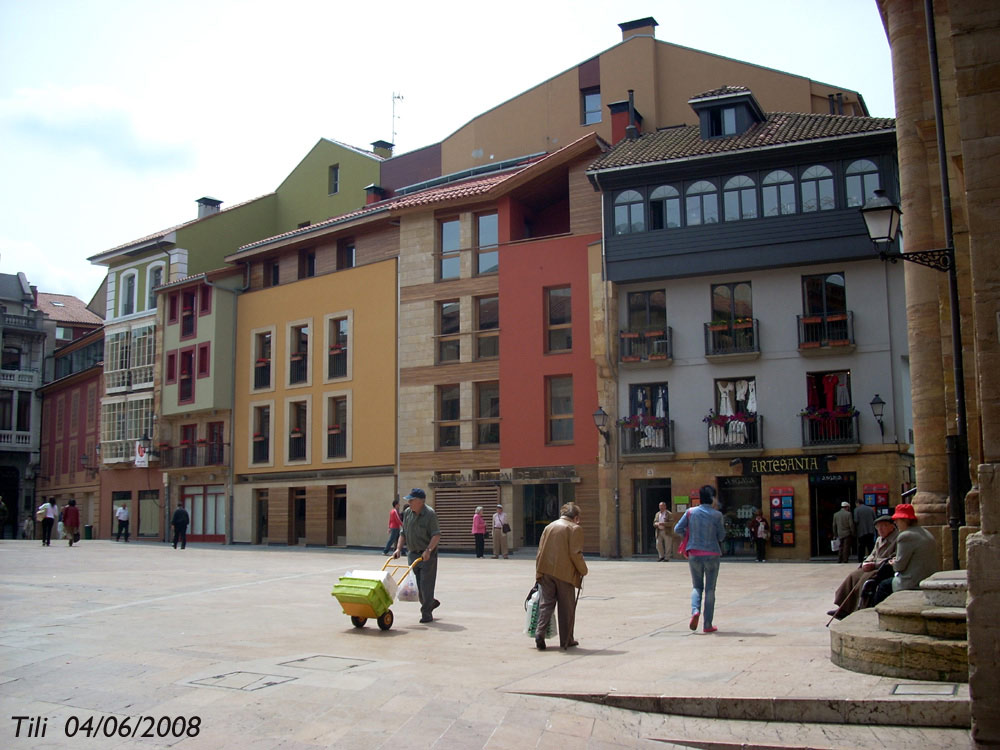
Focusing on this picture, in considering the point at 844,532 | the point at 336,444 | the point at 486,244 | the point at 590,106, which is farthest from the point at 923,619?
the point at 590,106

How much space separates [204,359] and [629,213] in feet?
68.1

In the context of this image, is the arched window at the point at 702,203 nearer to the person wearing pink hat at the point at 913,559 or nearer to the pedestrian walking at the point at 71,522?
the person wearing pink hat at the point at 913,559

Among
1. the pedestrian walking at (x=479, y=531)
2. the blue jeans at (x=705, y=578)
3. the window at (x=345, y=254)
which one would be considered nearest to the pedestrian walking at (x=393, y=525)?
the pedestrian walking at (x=479, y=531)

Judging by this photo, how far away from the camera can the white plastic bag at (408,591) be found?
12328 mm

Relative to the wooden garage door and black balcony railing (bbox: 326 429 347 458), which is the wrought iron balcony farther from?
black balcony railing (bbox: 326 429 347 458)

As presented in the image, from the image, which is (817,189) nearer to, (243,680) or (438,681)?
(438,681)

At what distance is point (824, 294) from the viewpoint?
29.9 metres

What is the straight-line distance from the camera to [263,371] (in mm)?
42875

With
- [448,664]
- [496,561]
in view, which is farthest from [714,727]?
[496,561]

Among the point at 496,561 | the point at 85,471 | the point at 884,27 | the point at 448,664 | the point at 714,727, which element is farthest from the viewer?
the point at 85,471

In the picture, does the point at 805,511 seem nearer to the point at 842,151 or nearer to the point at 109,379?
the point at 842,151

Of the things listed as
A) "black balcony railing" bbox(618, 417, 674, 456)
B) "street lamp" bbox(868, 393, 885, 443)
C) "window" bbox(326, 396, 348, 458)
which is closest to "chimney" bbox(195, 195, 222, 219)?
"window" bbox(326, 396, 348, 458)

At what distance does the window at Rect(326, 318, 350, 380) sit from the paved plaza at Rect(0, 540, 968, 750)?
24714mm

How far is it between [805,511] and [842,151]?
1017cm
